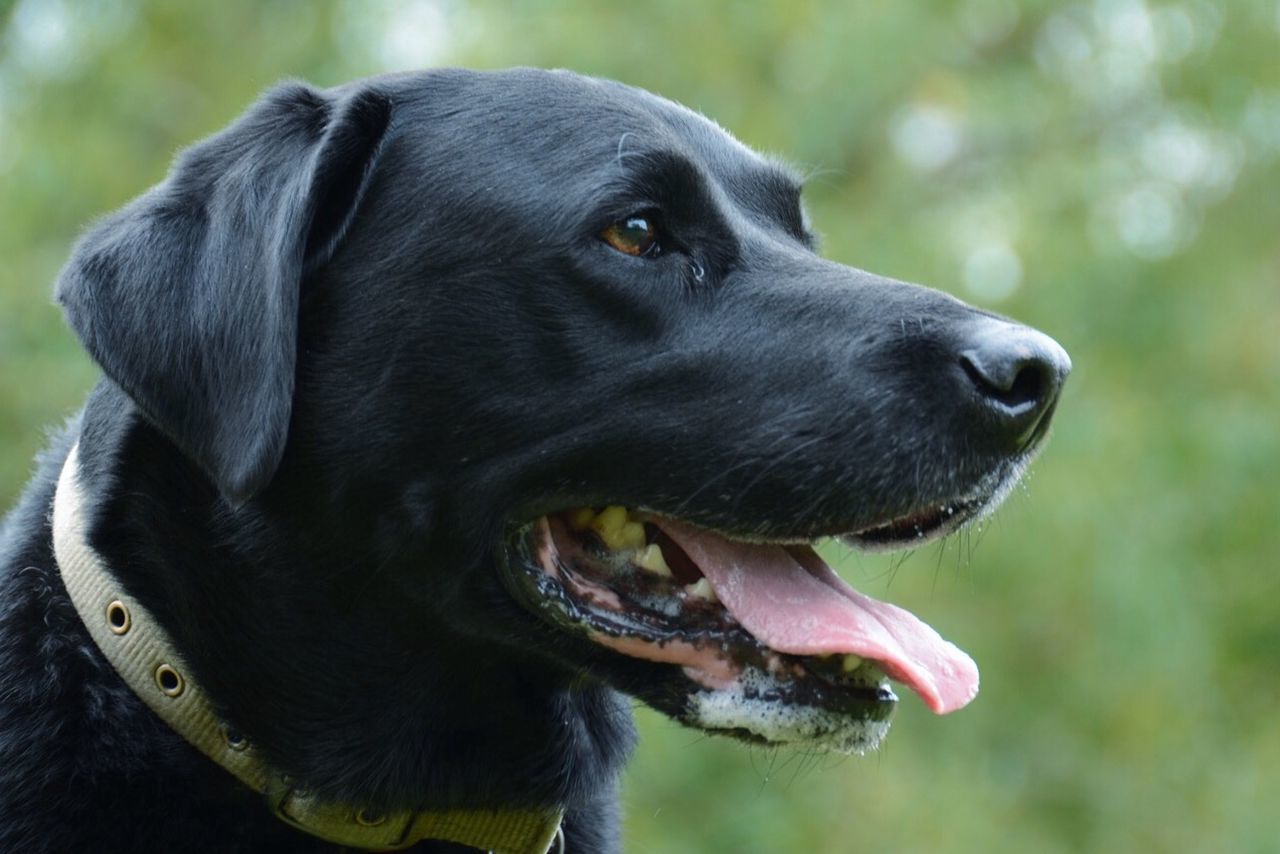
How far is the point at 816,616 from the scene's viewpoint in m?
2.93

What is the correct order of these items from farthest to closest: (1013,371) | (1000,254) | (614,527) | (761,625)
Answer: (1000,254), (614,527), (761,625), (1013,371)

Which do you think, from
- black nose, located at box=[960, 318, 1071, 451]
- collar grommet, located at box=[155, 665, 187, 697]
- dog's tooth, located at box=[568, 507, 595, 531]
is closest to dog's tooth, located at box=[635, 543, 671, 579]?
dog's tooth, located at box=[568, 507, 595, 531]

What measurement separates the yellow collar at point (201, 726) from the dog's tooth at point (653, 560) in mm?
499

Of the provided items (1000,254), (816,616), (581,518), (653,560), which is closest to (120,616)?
(581,518)

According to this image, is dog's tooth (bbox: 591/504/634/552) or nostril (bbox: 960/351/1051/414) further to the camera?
dog's tooth (bbox: 591/504/634/552)

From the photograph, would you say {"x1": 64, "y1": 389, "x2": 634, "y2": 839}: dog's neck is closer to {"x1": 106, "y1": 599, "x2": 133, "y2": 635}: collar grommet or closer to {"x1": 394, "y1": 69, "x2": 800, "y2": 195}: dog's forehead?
{"x1": 106, "y1": 599, "x2": 133, "y2": 635}: collar grommet

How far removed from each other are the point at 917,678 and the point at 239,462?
1132 millimetres

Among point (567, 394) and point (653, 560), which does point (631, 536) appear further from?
point (567, 394)

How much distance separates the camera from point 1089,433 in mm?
7477

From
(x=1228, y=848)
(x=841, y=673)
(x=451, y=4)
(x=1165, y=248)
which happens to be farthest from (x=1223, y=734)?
(x=841, y=673)

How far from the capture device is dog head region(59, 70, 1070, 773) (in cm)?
289

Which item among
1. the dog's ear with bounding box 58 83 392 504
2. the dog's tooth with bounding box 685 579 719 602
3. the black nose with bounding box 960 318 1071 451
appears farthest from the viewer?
the dog's tooth with bounding box 685 579 719 602

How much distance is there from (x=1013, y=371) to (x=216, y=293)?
1.29 m

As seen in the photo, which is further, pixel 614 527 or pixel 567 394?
pixel 614 527
